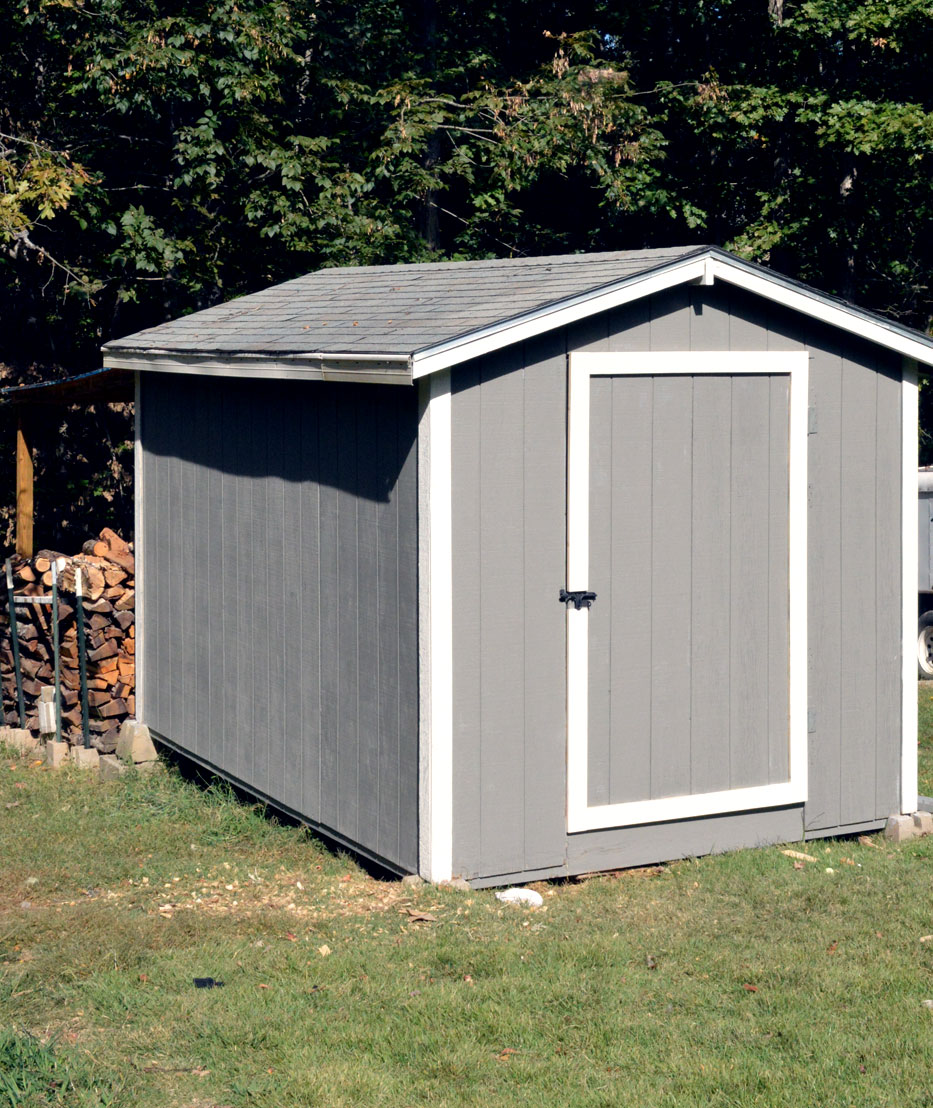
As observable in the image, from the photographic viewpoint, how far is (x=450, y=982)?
5.75 m

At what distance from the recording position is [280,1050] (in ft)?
16.8

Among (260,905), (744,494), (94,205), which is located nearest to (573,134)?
(94,205)

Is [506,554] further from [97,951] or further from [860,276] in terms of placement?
[860,276]

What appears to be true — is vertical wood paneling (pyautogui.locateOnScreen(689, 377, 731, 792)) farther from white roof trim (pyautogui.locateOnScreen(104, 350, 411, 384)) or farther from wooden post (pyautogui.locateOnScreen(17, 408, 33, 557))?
wooden post (pyautogui.locateOnScreen(17, 408, 33, 557))

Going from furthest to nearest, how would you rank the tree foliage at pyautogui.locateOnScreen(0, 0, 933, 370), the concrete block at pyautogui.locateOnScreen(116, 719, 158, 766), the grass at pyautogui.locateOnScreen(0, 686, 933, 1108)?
1. the tree foliage at pyautogui.locateOnScreen(0, 0, 933, 370)
2. the concrete block at pyautogui.locateOnScreen(116, 719, 158, 766)
3. the grass at pyautogui.locateOnScreen(0, 686, 933, 1108)

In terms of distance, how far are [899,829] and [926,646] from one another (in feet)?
30.9

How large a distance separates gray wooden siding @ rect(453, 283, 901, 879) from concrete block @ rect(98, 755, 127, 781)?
12.2 feet

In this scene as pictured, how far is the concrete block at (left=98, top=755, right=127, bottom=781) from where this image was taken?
984 centimetres

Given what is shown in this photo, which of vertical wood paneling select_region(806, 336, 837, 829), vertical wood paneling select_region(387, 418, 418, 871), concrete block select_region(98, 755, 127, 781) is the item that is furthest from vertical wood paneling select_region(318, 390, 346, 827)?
concrete block select_region(98, 755, 127, 781)

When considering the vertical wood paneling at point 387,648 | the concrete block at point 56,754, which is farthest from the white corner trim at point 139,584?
the vertical wood paneling at point 387,648

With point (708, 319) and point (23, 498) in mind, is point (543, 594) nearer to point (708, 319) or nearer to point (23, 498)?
point (708, 319)

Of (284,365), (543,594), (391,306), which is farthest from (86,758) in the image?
(543,594)

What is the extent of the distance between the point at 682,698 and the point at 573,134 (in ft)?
38.2

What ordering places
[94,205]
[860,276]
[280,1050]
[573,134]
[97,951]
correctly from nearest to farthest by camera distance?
[280,1050] → [97,951] → [94,205] → [573,134] → [860,276]
